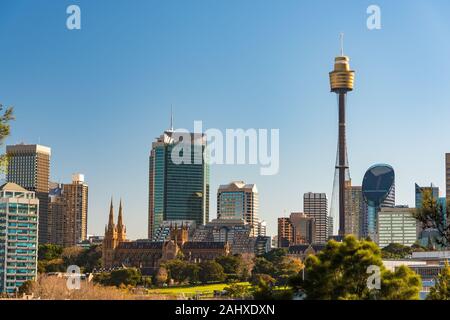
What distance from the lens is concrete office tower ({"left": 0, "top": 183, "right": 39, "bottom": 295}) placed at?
128m

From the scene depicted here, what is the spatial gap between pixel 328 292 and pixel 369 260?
204 cm

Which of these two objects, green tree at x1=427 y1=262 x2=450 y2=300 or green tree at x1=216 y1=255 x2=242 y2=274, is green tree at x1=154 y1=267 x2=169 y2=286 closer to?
green tree at x1=216 y1=255 x2=242 y2=274

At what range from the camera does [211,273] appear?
13962cm

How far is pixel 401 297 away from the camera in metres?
33.3

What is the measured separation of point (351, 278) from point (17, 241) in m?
105

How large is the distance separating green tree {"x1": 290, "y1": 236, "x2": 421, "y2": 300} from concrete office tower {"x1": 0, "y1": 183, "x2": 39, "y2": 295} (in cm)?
9582

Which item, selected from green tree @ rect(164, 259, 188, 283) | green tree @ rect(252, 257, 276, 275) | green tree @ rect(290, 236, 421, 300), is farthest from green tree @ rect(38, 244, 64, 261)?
green tree @ rect(290, 236, 421, 300)

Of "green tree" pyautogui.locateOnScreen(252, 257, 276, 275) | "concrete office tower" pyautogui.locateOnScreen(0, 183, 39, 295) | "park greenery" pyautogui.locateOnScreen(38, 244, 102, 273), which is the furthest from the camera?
"park greenery" pyautogui.locateOnScreen(38, 244, 102, 273)

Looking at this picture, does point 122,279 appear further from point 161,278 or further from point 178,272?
point 178,272

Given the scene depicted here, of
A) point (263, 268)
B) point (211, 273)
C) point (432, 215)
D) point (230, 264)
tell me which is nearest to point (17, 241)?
point (211, 273)

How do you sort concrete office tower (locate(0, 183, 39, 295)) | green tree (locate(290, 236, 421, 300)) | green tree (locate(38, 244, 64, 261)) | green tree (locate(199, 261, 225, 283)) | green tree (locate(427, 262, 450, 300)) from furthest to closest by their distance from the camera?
1. green tree (locate(38, 244, 64, 261))
2. green tree (locate(199, 261, 225, 283))
3. concrete office tower (locate(0, 183, 39, 295))
4. green tree (locate(427, 262, 450, 300))
5. green tree (locate(290, 236, 421, 300))

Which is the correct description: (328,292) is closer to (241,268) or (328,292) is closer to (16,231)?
(16,231)

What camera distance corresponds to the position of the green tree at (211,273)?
140 m
